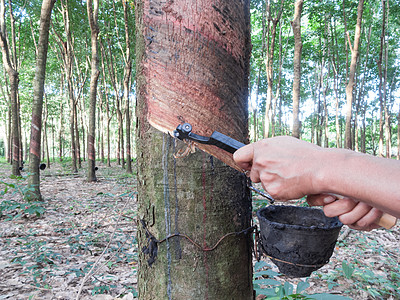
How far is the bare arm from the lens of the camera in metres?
0.59

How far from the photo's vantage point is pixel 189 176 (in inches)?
38.8

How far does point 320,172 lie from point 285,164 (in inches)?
3.7

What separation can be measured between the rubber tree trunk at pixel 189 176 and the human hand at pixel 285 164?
0.85 feet

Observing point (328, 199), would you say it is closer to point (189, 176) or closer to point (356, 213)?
point (356, 213)

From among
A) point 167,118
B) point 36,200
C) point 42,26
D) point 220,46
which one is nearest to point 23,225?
point 36,200

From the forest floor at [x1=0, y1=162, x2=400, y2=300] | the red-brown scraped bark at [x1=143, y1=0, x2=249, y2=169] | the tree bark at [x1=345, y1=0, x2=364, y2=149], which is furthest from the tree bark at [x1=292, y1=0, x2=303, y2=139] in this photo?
the red-brown scraped bark at [x1=143, y1=0, x2=249, y2=169]

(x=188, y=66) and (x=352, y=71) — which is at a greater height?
(x=352, y=71)

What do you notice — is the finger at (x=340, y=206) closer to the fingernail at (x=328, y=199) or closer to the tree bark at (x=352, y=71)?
the fingernail at (x=328, y=199)

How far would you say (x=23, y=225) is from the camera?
3812mm

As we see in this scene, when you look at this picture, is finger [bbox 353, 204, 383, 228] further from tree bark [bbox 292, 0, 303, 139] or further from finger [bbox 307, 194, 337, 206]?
tree bark [bbox 292, 0, 303, 139]

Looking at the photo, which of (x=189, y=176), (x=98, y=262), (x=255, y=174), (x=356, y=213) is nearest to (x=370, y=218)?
(x=356, y=213)

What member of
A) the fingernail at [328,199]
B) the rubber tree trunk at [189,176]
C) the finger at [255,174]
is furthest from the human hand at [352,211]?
the rubber tree trunk at [189,176]

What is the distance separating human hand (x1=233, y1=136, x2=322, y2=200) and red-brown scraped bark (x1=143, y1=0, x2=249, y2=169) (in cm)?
26

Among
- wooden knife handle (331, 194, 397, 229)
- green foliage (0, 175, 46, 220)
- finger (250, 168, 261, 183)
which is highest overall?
finger (250, 168, 261, 183)
